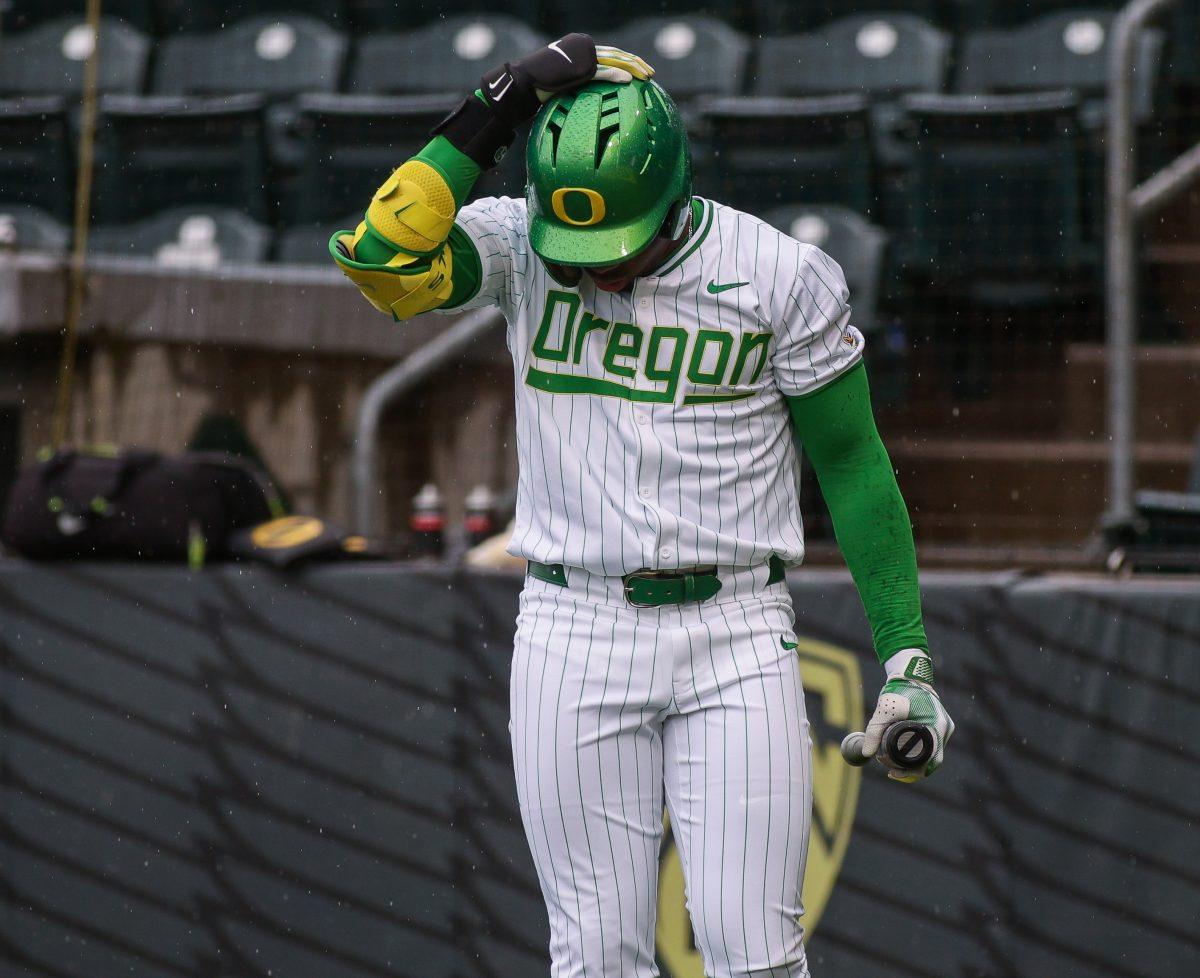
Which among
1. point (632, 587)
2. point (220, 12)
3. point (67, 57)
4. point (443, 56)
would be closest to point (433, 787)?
point (632, 587)

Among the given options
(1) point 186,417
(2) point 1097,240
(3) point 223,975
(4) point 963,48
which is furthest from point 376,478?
(4) point 963,48

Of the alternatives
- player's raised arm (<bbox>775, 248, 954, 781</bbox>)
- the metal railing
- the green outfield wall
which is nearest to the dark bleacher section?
the metal railing

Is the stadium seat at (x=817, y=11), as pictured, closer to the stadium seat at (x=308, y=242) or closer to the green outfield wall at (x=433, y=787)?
the stadium seat at (x=308, y=242)

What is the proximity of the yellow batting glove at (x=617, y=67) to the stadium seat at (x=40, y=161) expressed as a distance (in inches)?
128

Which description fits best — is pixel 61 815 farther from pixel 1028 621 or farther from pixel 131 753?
pixel 1028 621

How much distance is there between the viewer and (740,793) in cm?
221

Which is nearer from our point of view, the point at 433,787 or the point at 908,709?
the point at 908,709

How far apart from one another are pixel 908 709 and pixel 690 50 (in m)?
4.71

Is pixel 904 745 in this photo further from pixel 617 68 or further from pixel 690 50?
pixel 690 50

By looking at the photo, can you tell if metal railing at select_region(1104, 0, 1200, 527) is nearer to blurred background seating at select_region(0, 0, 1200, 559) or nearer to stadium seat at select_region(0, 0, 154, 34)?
blurred background seating at select_region(0, 0, 1200, 559)

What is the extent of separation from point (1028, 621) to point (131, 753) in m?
2.11

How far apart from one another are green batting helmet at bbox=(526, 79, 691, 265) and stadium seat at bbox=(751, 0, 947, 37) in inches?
151

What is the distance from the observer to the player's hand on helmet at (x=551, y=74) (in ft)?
7.27

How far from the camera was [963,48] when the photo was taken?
20.4 feet
